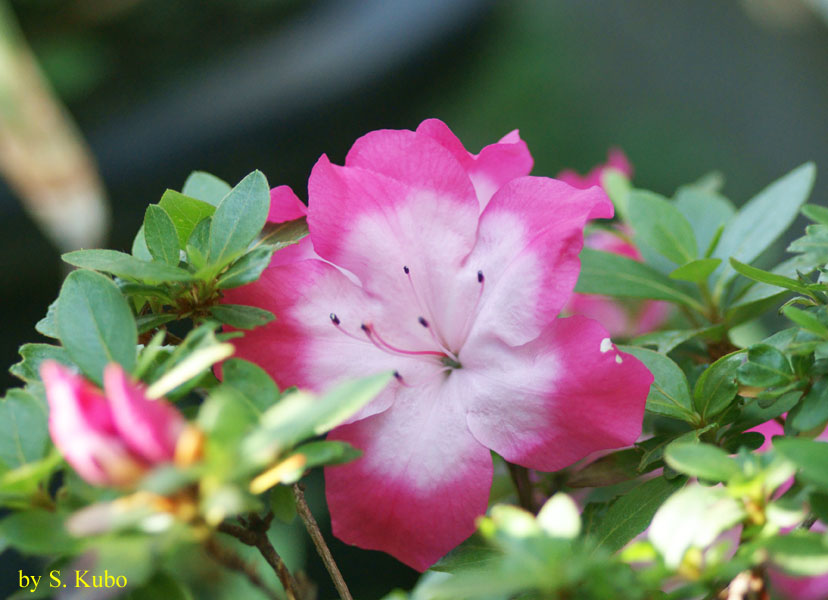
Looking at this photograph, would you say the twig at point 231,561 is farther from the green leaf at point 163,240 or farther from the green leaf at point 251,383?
the green leaf at point 163,240

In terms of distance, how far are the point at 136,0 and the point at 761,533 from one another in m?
2.36

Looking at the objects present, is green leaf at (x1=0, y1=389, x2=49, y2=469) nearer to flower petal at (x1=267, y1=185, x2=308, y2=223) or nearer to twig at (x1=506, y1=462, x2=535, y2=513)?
flower petal at (x1=267, y1=185, x2=308, y2=223)

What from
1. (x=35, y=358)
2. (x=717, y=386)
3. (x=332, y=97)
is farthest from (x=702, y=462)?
(x=332, y=97)

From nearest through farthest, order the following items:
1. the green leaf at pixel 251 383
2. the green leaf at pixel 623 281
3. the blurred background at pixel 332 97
Answer: the green leaf at pixel 251 383 < the green leaf at pixel 623 281 < the blurred background at pixel 332 97

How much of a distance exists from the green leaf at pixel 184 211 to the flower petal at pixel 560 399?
0.21 m

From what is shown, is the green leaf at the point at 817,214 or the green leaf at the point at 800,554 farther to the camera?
the green leaf at the point at 817,214

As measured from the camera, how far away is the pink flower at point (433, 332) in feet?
1.67

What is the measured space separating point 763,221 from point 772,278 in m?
0.21

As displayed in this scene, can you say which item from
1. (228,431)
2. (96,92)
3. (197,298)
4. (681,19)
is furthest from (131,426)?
(681,19)

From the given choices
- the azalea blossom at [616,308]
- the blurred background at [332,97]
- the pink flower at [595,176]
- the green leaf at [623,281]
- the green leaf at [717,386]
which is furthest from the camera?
the blurred background at [332,97]

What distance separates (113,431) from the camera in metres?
0.33

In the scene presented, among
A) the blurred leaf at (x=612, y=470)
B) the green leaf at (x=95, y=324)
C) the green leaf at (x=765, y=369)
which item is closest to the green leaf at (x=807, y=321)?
the green leaf at (x=765, y=369)

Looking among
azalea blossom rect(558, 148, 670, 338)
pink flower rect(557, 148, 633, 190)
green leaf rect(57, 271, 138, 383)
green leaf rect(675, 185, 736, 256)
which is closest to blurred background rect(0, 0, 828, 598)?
azalea blossom rect(558, 148, 670, 338)

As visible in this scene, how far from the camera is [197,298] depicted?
1.69ft
